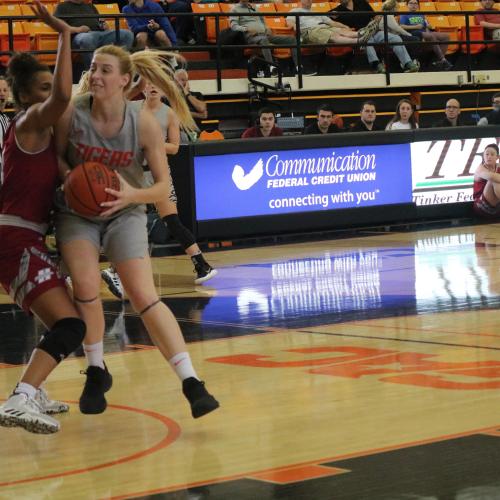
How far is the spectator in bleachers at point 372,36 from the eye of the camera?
21094 mm

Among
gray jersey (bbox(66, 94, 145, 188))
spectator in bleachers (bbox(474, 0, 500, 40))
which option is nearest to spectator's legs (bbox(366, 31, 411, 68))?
spectator in bleachers (bbox(474, 0, 500, 40))

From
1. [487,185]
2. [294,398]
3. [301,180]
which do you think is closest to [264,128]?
[301,180]

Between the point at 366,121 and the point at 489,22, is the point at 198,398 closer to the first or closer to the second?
the point at 366,121

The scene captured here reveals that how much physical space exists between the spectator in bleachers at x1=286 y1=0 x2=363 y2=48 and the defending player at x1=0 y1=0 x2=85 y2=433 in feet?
48.2

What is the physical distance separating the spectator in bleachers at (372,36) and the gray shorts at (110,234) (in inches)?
608

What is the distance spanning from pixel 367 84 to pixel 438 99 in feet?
5.78

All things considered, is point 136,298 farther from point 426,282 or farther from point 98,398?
point 426,282

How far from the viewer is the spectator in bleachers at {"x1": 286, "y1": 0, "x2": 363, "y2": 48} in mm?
20328

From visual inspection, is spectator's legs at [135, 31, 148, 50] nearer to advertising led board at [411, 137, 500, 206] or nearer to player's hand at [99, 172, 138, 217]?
advertising led board at [411, 137, 500, 206]

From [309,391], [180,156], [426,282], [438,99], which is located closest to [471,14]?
[438,99]

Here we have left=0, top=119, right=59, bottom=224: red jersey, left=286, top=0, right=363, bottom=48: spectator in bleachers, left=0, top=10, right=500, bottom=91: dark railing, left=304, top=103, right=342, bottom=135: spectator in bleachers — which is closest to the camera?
left=0, top=119, right=59, bottom=224: red jersey

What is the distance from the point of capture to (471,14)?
21.8 m

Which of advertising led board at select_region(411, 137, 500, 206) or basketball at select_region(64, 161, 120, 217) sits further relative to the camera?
advertising led board at select_region(411, 137, 500, 206)

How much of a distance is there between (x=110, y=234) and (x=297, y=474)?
5.12 feet
